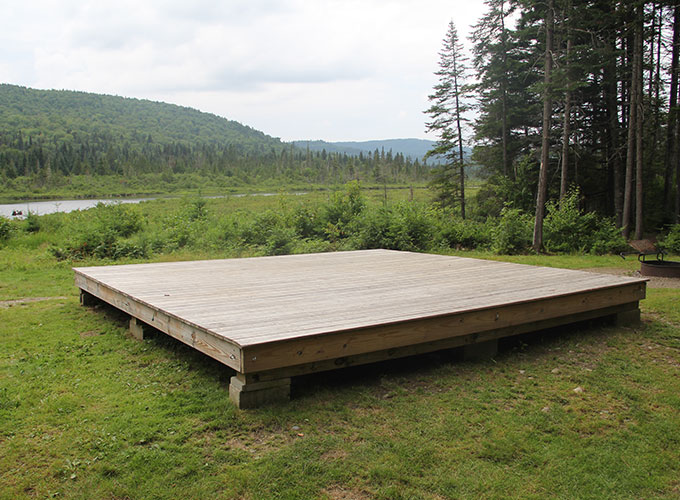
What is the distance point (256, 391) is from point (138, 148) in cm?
10643

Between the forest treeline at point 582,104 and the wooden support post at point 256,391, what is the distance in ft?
37.7

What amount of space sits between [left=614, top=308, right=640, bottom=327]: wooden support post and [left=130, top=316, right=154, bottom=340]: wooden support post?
4.38 meters

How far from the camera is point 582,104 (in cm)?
1798

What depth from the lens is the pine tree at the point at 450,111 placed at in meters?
21.8

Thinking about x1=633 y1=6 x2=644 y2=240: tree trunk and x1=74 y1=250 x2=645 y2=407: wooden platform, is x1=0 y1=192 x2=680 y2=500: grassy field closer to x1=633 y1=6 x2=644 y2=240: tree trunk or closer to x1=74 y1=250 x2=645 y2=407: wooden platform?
x1=74 y1=250 x2=645 y2=407: wooden platform

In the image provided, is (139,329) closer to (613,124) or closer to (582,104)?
(613,124)

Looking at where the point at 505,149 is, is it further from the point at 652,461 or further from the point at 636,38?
the point at 652,461

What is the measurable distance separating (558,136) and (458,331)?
1717cm

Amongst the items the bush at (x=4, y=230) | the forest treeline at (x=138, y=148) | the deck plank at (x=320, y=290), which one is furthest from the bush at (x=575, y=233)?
the forest treeline at (x=138, y=148)

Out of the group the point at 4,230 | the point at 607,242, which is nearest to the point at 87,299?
the point at 4,230

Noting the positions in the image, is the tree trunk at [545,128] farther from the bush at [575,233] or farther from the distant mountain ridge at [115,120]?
the distant mountain ridge at [115,120]

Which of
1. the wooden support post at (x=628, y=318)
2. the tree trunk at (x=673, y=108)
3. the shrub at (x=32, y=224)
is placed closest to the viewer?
the wooden support post at (x=628, y=318)

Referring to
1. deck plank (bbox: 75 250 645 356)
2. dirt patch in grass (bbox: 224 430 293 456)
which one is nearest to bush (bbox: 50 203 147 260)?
deck plank (bbox: 75 250 645 356)

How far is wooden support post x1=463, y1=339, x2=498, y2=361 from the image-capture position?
3652mm
